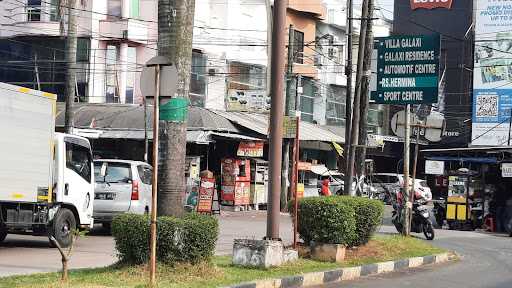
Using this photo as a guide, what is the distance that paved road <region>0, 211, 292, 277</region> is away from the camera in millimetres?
12263

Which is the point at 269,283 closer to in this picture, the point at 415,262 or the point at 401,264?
the point at 401,264

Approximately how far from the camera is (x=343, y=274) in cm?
1241

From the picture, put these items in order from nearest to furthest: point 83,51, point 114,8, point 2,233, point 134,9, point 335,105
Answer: point 2,233
point 83,51
point 114,8
point 134,9
point 335,105

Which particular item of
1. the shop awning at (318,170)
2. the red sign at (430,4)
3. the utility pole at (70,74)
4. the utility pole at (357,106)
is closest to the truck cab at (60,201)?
the utility pole at (357,106)

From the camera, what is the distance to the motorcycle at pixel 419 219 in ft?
68.3

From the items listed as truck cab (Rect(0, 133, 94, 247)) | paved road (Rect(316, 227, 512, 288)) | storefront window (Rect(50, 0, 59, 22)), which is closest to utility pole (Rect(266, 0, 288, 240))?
paved road (Rect(316, 227, 512, 288))

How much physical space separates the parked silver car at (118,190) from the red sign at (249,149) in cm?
1155

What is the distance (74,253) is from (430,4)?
4631 centimetres

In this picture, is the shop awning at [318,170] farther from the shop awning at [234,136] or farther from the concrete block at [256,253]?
the concrete block at [256,253]

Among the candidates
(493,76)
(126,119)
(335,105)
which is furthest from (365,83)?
(493,76)

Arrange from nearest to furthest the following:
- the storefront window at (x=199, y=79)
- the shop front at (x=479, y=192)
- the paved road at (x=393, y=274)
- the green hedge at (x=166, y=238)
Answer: the green hedge at (x=166, y=238) < the paved road at (x=393, y=274) < the shop front at (x=479, y=192) < the storefront window at (x=199, y=79)

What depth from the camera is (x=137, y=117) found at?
98.5ft

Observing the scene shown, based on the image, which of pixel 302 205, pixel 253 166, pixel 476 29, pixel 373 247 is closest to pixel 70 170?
pixel 302 205

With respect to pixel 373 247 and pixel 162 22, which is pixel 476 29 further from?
pixel 162 22
